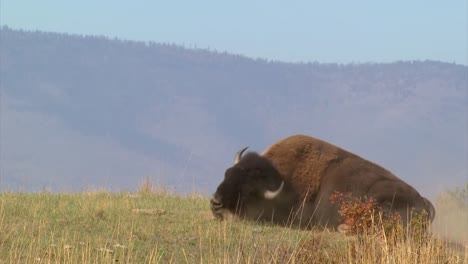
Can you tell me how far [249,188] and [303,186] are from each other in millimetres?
846

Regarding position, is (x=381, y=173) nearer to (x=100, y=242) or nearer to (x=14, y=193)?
(x=100, y=242)

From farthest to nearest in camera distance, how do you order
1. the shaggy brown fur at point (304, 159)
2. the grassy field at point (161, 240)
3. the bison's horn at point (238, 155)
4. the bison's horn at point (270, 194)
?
the bison's horn at point (238, 155) < the shaggy brown fur at point (304, 159) < the bison's horn at point (270, 194) < the grassy field at point (161, 240)

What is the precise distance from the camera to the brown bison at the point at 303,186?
542 inches

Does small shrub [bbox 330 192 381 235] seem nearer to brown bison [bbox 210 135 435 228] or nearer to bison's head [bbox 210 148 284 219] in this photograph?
brown bison [bbox 210 135 435 228]

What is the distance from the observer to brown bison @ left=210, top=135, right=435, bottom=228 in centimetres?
1377

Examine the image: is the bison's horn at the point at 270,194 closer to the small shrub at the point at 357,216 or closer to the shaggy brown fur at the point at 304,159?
the shaggy brown fur at the point at 304,159

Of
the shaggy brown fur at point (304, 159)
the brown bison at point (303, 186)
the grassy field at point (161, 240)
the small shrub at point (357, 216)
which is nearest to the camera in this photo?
the grassy field at point (161, 240)

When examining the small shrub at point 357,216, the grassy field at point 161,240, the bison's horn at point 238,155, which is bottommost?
the grassy field at point 161,240

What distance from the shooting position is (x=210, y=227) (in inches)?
477

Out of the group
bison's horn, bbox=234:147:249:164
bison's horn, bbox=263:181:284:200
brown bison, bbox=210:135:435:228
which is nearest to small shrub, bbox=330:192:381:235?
brown bison, bbox=210:135:435:228

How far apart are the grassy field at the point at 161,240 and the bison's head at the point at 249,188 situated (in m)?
0.36

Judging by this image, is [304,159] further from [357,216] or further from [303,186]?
[357,216]

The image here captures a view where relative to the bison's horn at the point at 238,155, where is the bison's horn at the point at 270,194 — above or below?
below

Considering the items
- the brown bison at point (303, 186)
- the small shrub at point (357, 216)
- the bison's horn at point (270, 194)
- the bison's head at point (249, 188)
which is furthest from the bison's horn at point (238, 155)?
the small shrub at point (357, 216)
